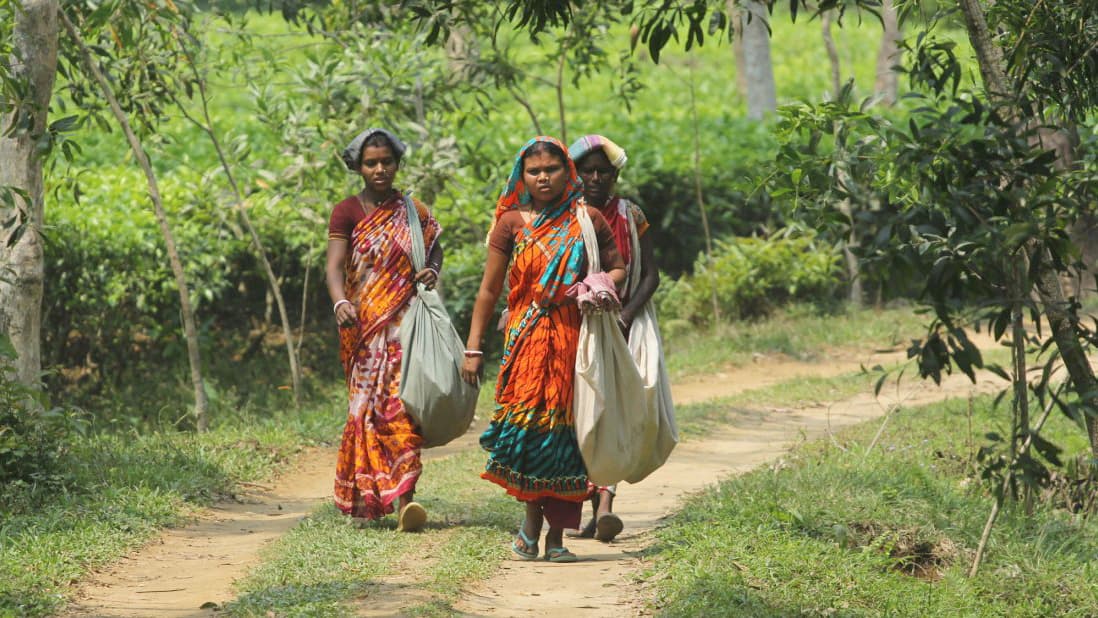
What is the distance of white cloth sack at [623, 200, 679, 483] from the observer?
5.88 m

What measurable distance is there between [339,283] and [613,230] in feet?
4.34

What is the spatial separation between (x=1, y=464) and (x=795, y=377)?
6985 millimetres

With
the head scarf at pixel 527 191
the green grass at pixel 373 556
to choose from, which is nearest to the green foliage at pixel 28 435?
the green grass at pixel 373 556

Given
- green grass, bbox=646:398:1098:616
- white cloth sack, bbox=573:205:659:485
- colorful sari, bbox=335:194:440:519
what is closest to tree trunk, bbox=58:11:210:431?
colorful sari, bbox=335:194:440:519

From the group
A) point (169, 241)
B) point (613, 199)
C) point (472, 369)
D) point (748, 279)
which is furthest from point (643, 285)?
point (748, 279)

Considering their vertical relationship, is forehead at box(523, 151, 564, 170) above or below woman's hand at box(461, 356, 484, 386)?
above

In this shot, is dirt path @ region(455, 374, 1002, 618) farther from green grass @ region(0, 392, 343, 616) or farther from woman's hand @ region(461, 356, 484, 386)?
green grass @ region(0, 392, 343, 616)

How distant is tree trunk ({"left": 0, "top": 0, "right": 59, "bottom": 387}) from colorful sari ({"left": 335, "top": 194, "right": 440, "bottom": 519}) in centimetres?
176

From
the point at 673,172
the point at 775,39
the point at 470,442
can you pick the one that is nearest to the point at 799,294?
the point at 673,172

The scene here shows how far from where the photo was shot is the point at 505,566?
577 centimetres

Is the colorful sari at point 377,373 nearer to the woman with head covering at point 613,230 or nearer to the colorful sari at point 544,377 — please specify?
the colorful sari at point 544,377

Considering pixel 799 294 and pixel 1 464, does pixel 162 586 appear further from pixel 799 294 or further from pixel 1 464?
pixel 799 294

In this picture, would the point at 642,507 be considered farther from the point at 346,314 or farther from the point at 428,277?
the point at 346,314

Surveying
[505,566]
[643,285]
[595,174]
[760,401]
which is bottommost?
[505,566]
